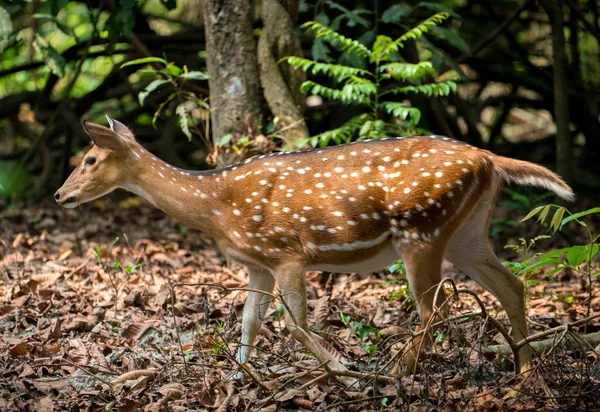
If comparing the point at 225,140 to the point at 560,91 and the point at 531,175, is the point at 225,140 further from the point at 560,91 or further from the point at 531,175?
the point at 560,91

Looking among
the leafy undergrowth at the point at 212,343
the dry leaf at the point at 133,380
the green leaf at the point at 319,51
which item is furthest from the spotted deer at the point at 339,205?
the green leaf at the point at 319,51

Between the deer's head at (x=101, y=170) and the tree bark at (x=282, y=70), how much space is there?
208cm

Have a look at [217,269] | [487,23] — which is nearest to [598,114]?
[487,23]

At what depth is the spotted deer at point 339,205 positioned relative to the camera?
472 cm

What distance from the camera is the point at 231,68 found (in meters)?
7.03

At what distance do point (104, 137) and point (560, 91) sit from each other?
531 cm

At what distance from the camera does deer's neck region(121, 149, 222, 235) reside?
5.16m

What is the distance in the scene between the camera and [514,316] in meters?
4.82

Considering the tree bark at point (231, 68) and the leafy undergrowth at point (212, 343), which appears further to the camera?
the tree bark at point (231, 68)

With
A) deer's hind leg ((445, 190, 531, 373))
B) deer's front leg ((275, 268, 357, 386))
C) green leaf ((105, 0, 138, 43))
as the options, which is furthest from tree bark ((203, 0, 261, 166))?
deer's hind leg ((445, 190, 531, 373))

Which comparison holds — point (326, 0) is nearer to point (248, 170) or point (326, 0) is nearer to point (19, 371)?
point (248, 170)

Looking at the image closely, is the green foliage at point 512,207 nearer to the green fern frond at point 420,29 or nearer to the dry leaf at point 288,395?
the green fern frond at point 420,29

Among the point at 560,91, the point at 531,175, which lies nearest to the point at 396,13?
the point at 560,91

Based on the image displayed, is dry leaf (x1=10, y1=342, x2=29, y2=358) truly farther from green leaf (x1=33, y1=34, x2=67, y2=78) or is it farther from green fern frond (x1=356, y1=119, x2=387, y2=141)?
green leaf (x1=33, y1=34, x2=67, y2=78)
